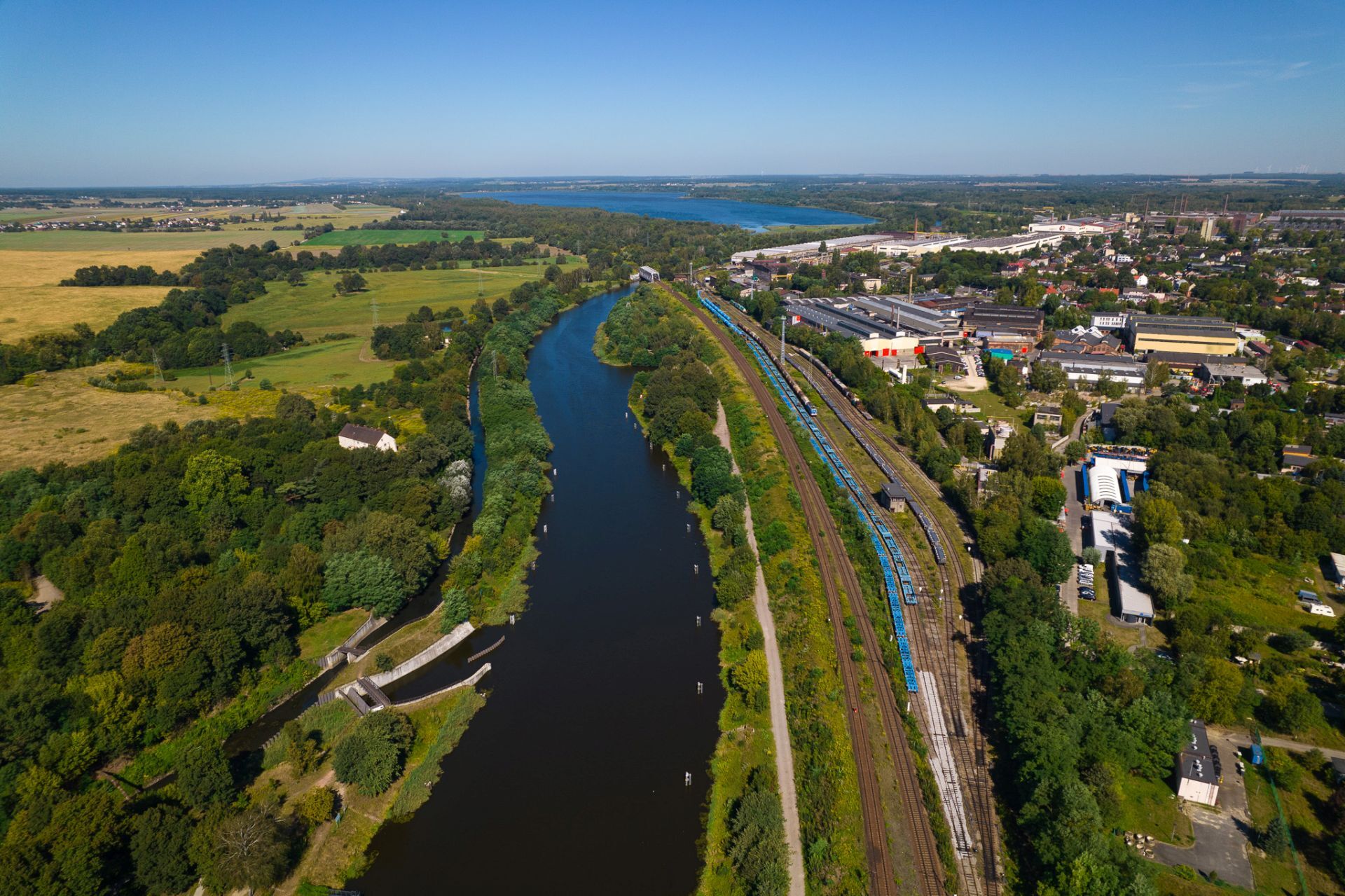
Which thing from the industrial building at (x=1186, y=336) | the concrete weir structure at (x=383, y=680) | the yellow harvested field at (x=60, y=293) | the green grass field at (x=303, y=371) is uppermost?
the yellow harvested field at (x=60, y=293)

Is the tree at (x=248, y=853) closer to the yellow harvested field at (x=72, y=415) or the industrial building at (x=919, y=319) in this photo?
the yellow harvested field at (x=72, y=415)

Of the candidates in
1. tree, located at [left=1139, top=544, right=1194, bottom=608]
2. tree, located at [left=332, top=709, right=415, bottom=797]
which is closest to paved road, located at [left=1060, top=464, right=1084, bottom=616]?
tree, located at [left=1139, top=544, right=1194, bottom=608]

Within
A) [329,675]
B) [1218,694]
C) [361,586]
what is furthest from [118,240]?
[1218,694]

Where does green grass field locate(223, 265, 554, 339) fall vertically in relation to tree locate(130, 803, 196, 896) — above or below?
above

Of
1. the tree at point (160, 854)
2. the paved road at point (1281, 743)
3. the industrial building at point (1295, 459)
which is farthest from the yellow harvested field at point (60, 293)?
the industrial building at point (1295, 459)

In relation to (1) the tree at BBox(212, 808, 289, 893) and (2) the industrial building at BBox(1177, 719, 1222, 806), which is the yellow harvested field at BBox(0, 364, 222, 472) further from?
(2) the industrial building at BBox(1177, 719, 1222, 806)

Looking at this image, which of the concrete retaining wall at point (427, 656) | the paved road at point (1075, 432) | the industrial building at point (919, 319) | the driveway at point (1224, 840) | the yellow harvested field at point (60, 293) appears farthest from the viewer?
the industrial building at point (919, 319)

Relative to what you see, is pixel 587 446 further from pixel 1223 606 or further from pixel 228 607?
pixel 1223 606
